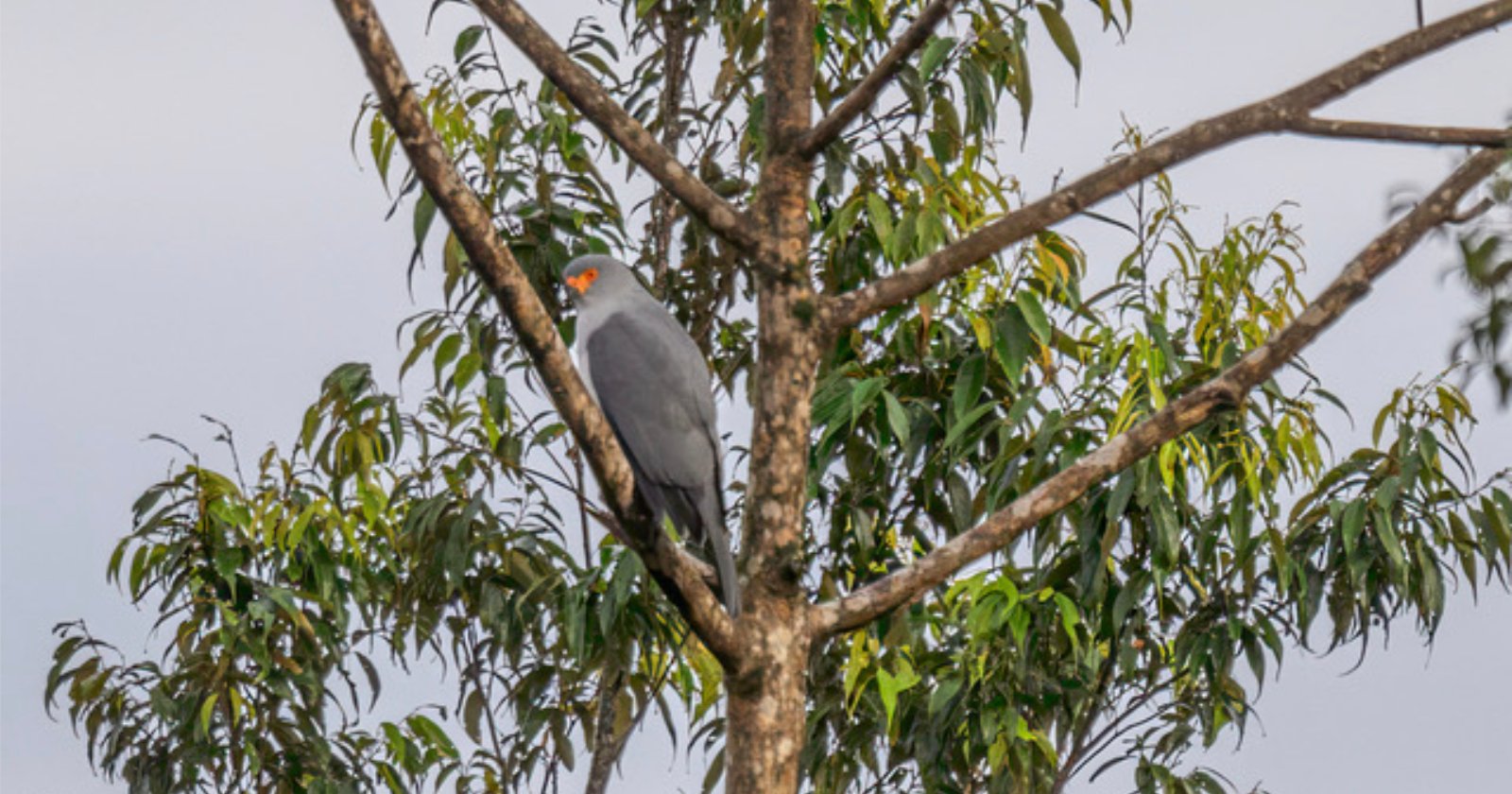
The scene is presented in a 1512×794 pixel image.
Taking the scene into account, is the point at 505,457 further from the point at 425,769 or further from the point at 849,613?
the point at 849,613

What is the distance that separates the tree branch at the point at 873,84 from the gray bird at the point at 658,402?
54 centimetres

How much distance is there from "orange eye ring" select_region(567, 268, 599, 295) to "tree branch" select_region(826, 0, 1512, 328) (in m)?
0.93

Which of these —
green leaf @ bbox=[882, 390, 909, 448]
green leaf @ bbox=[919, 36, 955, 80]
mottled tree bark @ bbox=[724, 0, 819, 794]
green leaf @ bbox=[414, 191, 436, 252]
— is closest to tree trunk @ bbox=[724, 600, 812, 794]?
Answer: mottled tree bark @ bbox=[724, 0, 819, 794]

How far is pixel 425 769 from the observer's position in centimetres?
510

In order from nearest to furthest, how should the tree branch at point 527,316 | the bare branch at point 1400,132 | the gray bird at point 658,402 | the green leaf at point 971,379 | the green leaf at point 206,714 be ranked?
the tree branch at point 527,316, the bare branch at point 1400,132, the gray bird at point 658,402, the green leaf at point 971,379, the green leaf at point 206,714

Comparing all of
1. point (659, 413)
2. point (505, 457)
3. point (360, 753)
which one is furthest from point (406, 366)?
point (659, 413)

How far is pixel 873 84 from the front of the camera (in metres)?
3.46

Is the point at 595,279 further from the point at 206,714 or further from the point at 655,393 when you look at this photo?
the point at 206,714

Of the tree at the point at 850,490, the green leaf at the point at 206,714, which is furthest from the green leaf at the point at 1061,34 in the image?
the green leaf at the point at 206,714

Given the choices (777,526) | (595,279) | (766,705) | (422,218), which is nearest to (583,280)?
(595,279)

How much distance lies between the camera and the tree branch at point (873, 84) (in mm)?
3455

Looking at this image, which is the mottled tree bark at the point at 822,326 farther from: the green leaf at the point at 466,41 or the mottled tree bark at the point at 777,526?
the green leaf at the point at 466,41

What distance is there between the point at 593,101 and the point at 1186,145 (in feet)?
3.19

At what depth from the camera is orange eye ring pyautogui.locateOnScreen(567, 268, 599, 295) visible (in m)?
4.27
